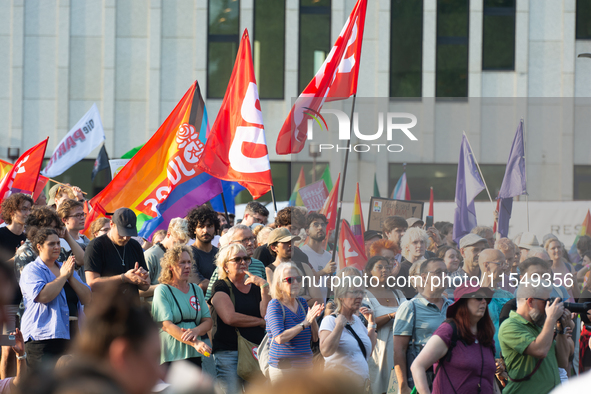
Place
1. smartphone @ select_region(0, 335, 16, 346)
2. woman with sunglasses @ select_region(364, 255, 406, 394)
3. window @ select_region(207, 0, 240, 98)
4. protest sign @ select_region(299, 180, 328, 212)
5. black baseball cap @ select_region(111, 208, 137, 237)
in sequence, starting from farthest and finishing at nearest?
1. window @ select_region(207, 0, 240, 98)
2. protest sign @ select_region(299, 180, 328, 212)
3. black baseball cap @ select_region(111, 208, 137, 237)
4. smartphone @ select_region(0, 335, 16, 346)
5. woman with sunglasses @ select_region(364, 255, 406, 394)

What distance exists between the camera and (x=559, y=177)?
5.29m

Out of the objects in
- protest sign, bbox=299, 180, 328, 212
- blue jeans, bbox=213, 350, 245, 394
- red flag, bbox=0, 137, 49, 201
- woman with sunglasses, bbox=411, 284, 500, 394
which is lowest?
blue jeans, bbox=213, 350, 245, 394

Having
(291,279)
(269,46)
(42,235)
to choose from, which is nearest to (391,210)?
(291,279)

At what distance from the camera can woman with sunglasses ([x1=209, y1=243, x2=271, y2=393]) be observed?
575 cm

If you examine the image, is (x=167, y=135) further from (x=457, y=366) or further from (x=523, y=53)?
(x=523, y=53)

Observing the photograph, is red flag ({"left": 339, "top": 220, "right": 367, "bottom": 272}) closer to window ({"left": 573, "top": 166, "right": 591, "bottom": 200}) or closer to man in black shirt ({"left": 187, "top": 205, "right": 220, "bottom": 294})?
man in black shirt ({"left": 187, "top": 205, "right": 220, "bottom": 294})

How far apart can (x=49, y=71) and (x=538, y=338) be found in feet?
53.1

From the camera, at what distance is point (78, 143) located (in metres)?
12.8

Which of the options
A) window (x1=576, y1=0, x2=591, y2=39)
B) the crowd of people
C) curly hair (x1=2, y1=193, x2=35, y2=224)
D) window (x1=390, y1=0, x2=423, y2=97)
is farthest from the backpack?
window (x1=576, y1=0, x2=591, y2=39)

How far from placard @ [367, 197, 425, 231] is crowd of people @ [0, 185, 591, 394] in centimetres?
6

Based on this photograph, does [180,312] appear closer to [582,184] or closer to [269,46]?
[582,184]

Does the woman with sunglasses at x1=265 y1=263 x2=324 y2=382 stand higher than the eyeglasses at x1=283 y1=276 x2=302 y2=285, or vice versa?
the eyeglasses at x1=283 y1=276 x2=302 y2=285

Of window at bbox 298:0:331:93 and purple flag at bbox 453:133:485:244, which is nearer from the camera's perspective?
purple flag at bbox 453:133:485:244

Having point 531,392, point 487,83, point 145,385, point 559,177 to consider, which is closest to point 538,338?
point 531,392
